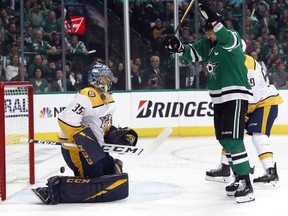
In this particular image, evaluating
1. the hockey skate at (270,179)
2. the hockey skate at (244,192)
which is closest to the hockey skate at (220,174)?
the hockey skate at (270,179)

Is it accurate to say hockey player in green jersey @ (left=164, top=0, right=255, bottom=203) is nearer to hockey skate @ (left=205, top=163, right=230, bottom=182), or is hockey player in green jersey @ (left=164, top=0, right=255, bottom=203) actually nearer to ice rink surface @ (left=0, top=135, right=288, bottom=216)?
ice rink surface @ (left=0, top=135, right=288, bottom=216)

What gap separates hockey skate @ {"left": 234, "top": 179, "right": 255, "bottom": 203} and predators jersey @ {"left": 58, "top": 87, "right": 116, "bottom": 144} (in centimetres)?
87

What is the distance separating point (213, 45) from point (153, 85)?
184 inches

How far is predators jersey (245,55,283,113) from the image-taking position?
4543 mm

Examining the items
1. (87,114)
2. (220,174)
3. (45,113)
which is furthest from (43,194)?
(45,113)

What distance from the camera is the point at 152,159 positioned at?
607cm

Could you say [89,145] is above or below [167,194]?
above

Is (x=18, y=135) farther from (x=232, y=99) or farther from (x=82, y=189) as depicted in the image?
(x=232, y=99)

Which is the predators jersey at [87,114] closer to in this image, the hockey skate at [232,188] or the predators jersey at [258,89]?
the hockey skate at [232,188]

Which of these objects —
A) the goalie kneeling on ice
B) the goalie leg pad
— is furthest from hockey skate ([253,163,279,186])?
the goalie leg pad

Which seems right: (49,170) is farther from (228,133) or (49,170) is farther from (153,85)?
(153,85)

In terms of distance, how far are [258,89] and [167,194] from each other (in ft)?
3.25

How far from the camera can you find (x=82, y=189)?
3.90 metres

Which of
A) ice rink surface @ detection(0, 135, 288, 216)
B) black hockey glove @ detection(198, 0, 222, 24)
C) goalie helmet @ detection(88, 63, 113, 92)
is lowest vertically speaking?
ice rink surface @ detection(0, 135, 288, 216)
